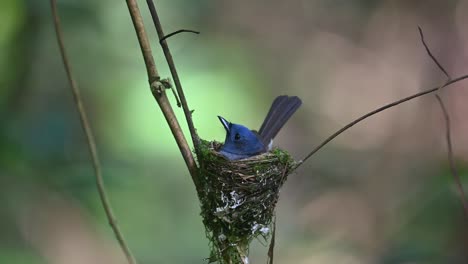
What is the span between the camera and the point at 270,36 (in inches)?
309

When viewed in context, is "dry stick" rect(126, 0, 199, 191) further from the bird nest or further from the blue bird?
the blue bird

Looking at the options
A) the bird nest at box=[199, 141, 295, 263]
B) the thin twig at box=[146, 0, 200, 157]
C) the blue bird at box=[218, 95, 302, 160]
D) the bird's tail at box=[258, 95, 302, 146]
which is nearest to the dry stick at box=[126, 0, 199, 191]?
the thin twig at box=[146, 0, 200, 157]

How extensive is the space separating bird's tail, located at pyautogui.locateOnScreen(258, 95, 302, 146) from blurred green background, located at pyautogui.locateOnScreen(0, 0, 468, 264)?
0.76 meters

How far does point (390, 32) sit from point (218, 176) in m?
5.27

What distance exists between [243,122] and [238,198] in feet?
11.5

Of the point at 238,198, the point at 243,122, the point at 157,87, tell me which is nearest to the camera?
the point at 157,87

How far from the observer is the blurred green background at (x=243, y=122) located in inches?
127

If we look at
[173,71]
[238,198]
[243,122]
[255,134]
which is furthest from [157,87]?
[243,122]

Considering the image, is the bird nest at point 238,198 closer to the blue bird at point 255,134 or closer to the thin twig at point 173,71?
the blue bird at point 255,134

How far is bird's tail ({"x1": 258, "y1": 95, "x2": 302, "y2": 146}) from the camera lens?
3.41m

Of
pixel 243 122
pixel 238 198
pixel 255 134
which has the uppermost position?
pixel 243 122

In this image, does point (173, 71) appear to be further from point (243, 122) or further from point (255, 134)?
point (243, 122)

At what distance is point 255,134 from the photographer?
11.3ft

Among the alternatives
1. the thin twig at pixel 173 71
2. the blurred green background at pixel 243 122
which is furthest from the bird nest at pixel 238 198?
the blurred green background at pixel 243 122
